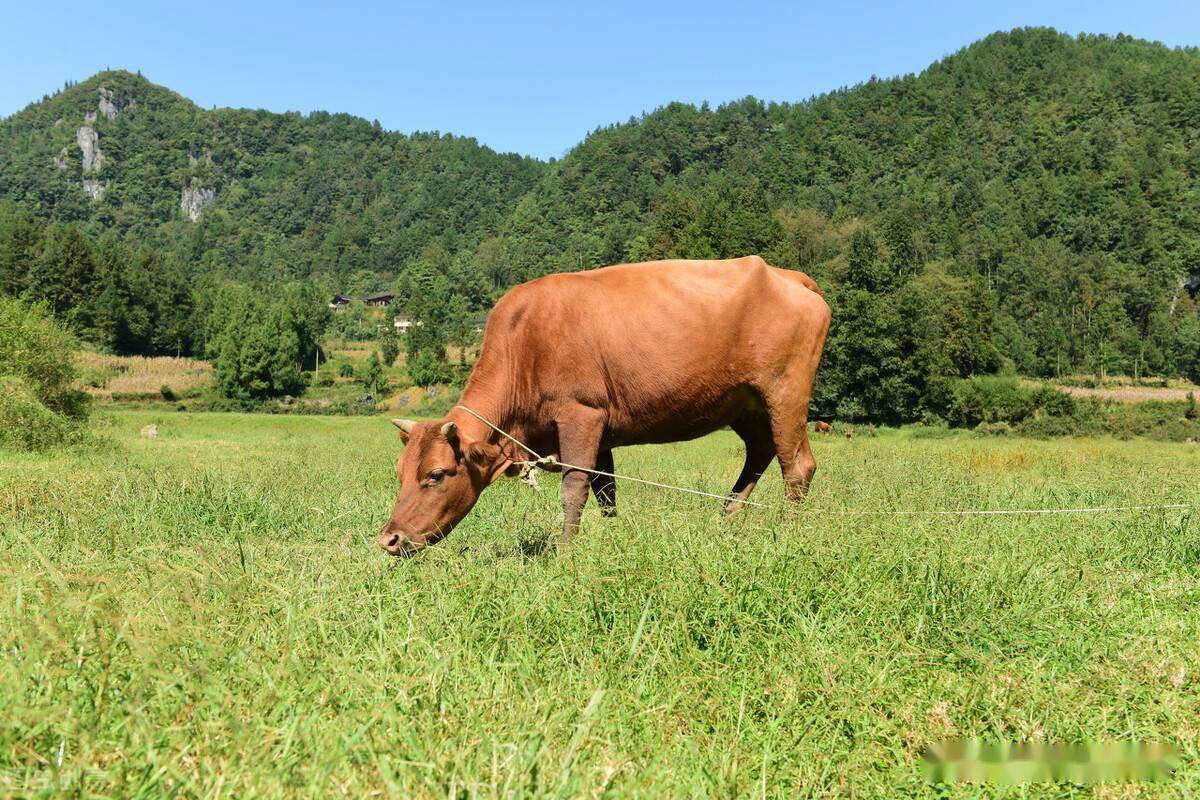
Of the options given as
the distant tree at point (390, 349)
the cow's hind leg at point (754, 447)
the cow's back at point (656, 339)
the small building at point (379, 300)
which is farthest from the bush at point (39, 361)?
the small building at point (379, 300)

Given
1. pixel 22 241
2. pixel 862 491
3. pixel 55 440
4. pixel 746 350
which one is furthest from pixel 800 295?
pixel 22 241

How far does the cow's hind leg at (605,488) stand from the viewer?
6.59 meters

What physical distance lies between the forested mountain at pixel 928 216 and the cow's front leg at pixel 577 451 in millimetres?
51285

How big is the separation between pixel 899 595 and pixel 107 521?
5.64m

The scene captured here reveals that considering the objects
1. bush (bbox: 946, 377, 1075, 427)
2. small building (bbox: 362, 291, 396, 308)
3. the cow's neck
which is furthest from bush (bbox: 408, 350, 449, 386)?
small building (bbox: 362, 291, 396, 308)

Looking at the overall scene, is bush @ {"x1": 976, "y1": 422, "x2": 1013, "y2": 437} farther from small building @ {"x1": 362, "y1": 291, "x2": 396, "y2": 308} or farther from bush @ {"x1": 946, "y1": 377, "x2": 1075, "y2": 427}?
small building @ {"x1": 362, "y1": 291, "x2": 396, "y2": 308}

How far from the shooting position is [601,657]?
352 cm

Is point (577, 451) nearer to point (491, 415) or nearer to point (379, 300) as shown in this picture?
point (491, 415)

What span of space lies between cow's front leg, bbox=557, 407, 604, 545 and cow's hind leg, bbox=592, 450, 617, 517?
33cm

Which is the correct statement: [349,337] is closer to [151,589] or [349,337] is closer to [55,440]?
[55,440]

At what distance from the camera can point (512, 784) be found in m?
2.17

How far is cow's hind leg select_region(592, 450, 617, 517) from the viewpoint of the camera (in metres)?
6.59

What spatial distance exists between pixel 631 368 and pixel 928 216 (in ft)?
446

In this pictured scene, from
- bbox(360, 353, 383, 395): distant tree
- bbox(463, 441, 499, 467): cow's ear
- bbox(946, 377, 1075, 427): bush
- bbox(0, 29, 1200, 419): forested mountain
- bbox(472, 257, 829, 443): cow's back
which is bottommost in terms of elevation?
bbox(360, 353, 383, 395): distant tree
